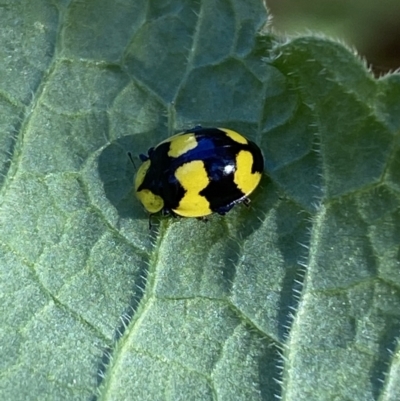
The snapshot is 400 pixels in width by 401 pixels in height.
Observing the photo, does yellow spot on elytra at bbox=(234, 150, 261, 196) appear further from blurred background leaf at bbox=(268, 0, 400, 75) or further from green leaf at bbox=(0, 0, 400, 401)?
blurred background leaf at bbox=(268, 0, 400, 75)

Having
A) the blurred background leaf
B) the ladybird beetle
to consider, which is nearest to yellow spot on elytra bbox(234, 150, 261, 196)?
the ladybird beetle

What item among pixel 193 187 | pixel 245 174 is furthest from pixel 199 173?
pixel 245 174

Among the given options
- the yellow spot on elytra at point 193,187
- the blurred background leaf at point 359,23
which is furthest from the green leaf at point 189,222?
the blurred background leaf at point 359,23

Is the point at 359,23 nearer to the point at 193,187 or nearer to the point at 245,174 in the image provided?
the point at 245,174

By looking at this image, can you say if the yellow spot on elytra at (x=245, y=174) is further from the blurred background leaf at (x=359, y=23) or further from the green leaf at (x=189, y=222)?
the blurred background leaf at (x=359, y=23)

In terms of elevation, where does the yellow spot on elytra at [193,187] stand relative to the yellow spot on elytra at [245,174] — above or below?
below

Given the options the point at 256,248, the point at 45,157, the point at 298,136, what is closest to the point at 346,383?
the point at 256,248
